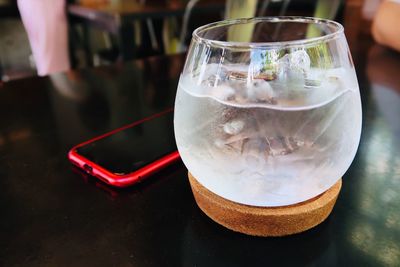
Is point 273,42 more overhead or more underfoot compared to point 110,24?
more overhead

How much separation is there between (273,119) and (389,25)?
68 centimetres

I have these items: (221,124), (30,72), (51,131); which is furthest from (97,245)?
(30,72)

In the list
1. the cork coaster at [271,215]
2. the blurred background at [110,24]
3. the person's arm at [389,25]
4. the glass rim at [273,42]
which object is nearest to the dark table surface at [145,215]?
the cork coaster at [271,215]

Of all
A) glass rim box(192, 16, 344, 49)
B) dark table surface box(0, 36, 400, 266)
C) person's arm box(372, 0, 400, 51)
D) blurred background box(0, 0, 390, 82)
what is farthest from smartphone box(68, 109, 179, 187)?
blurred background box(0, 0, 390, 82)

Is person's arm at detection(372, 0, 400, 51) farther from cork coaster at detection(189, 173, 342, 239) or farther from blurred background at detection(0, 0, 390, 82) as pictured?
cork coaster at detection(189, 173, 342, 239)

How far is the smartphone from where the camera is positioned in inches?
14.5

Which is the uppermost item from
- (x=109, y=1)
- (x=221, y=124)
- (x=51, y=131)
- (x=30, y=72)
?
(x=221, y=124)

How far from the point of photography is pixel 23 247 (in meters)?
0.29

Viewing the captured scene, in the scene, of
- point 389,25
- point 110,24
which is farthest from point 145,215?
point 110,24

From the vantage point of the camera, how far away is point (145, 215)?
0.33 meters

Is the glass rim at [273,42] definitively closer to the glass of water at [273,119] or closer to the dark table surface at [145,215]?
the glass of water at [273,119]

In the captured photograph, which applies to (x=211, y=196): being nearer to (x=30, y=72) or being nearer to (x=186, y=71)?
(x=186, y=71)

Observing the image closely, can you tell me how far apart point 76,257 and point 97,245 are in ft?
0.06

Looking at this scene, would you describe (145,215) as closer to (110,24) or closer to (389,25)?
(389,25)
